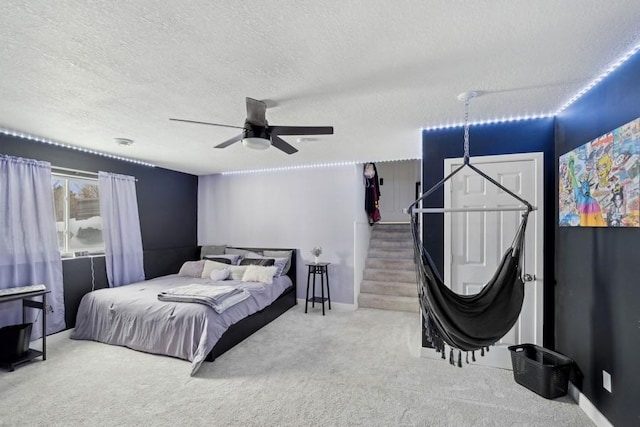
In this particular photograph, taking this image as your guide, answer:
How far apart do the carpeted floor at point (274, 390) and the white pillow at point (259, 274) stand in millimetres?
991

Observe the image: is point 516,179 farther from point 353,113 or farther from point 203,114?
point 203,114

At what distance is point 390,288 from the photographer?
486 cm

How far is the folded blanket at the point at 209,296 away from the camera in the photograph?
310 centimetres

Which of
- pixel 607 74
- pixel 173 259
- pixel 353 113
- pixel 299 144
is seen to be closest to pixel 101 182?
pixel 173 259

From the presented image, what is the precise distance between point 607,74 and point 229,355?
12.6 feet

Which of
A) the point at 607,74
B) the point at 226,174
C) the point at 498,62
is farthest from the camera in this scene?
the point at 226,174

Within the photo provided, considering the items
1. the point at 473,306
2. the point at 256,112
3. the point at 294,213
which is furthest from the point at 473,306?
the point at 294,213

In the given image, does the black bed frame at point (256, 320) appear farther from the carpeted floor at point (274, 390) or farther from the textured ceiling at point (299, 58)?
the textured ceiling at point (299, 58)

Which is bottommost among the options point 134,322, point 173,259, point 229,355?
point 229,355

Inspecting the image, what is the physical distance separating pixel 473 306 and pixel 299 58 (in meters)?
2.06

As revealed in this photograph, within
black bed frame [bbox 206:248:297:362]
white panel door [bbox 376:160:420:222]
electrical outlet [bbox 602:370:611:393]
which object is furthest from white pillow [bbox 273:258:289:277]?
electrical outlet [bbox 602:370:611:393]

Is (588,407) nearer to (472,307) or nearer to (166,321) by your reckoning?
(472,307)

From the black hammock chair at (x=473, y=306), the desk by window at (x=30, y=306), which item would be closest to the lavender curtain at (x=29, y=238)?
the desk by window at (x=30, y=306)

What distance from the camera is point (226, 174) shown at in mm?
5625
